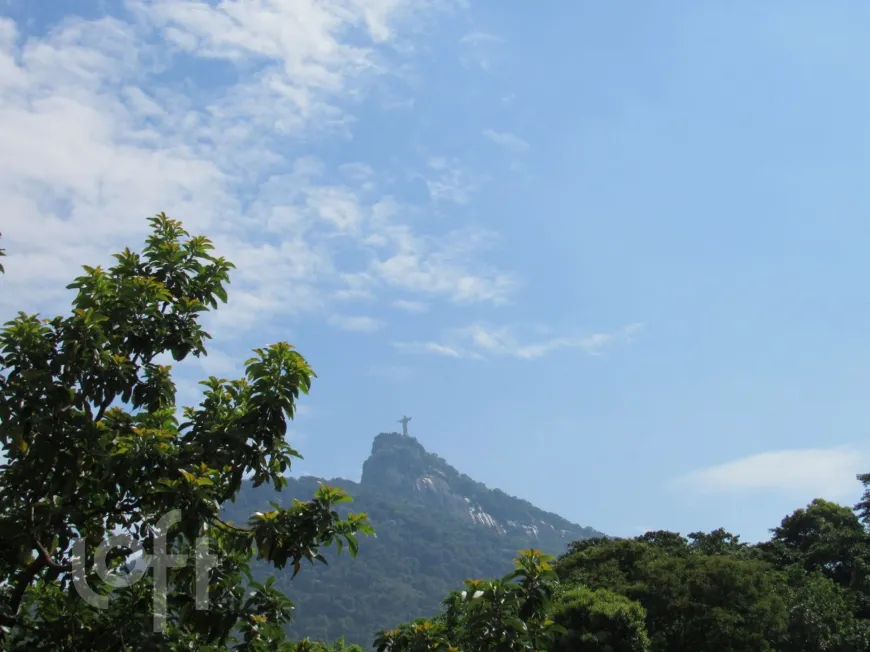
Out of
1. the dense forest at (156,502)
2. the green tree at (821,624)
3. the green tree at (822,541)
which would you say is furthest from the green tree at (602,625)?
the dense forest at (156,502)

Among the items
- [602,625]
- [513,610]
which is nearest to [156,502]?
[513,610]

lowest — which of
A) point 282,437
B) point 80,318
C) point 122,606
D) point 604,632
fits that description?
point 604,632

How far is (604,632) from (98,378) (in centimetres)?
2326

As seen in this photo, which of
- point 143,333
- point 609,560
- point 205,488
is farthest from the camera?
point 609,560

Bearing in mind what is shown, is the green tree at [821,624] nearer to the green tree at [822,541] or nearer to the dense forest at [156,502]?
the green tree at [822,541]

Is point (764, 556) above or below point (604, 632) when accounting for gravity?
above

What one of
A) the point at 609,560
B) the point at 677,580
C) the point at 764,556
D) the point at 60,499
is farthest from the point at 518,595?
the point at 764,556

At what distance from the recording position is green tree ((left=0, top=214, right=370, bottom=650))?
667cm

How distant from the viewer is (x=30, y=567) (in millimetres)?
6820

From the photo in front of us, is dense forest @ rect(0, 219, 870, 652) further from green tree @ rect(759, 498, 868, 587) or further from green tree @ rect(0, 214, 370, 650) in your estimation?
green tree @ rect(759, 498, 868, 587)

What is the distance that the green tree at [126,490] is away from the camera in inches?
263

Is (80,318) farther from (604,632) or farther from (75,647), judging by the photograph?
(604,632)

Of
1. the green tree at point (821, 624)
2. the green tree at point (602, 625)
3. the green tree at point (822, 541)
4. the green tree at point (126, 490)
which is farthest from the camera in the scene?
the green tree at point (822, 541)

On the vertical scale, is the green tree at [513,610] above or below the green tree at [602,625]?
above
